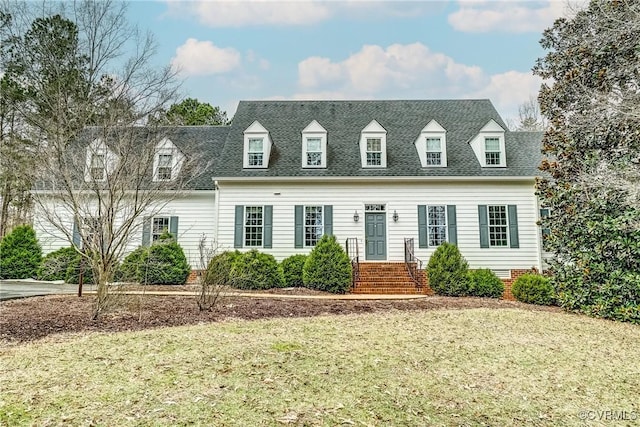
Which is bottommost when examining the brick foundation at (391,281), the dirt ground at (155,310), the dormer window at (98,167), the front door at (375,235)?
the dirt ground at (155,310)

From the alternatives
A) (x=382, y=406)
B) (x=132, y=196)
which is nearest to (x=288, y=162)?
(x=132, y=196)

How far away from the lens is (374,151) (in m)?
14.6

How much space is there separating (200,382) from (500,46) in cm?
1613

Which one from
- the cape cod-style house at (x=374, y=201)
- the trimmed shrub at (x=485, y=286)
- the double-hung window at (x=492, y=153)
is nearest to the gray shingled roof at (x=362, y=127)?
the cape cod-style house at (x=374, y=201)

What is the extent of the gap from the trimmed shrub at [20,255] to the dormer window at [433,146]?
15.0m

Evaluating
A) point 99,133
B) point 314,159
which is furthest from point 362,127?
point 99,133

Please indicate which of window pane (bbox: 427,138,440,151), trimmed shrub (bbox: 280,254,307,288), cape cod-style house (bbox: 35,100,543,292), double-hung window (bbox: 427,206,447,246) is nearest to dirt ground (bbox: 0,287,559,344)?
trimmed shrub (bbox: 280,254,307,288)

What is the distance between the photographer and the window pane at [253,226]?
1402cm

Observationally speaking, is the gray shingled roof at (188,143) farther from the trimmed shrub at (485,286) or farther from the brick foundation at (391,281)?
the trimmed shrub at (485,286)

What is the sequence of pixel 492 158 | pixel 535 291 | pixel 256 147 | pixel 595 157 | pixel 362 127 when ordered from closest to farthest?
pixel 595 157, pixel 535 291, pixel 492 158, pixel 256 147, pixel 362 127

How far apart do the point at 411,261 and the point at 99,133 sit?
10230 millimetres

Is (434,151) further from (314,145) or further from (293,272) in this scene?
(293,272)

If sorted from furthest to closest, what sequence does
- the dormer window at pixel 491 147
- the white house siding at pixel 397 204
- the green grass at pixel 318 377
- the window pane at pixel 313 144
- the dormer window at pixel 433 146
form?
the window pane at pixel 313 144
the dormer window at pixel 433 146
the dormer window at pixel 491 147
the white house siding at pixel 397 204
the green grass at pixel 318 377

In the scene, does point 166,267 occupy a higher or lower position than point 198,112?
lower
